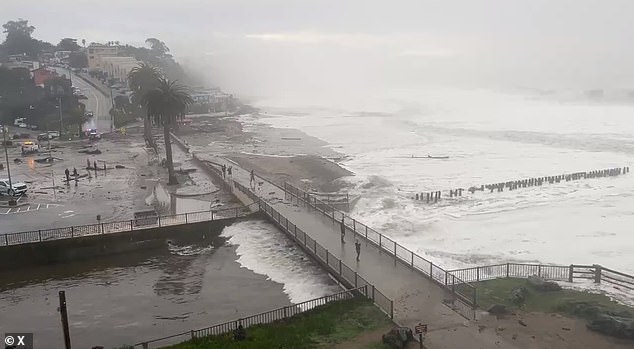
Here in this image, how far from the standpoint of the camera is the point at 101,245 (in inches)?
1273

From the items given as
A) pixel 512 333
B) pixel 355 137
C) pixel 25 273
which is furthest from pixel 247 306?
pixel 355 137

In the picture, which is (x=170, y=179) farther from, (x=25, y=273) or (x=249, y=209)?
(x=25, y=273)

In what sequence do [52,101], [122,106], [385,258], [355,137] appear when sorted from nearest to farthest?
[385,258], [355,137], [52,101], [122,106]

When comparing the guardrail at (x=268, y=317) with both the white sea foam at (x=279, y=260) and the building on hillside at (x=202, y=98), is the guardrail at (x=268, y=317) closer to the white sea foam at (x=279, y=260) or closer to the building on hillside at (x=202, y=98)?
the white sea foam at (x=279, y=260)

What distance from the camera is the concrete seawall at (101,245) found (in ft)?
100

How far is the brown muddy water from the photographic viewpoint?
22984mm

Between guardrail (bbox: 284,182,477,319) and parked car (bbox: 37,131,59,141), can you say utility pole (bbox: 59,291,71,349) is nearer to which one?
guardrail (bbox: 284,182,477,319)

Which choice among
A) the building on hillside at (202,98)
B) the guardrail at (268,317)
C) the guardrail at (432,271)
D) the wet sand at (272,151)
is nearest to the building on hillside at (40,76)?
the wet sand at (272,151)

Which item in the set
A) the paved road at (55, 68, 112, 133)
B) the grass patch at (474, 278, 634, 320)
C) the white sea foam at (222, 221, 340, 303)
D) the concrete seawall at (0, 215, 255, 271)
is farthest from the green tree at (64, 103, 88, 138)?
the grass patch at (474, 278, 634, 320)

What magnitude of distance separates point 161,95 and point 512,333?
125ft

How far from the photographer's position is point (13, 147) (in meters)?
75.6

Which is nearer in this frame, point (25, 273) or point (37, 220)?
point (25, 273)

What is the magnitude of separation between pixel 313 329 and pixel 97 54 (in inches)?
7558

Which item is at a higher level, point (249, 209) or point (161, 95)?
point (161, 95)
